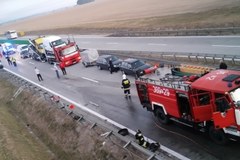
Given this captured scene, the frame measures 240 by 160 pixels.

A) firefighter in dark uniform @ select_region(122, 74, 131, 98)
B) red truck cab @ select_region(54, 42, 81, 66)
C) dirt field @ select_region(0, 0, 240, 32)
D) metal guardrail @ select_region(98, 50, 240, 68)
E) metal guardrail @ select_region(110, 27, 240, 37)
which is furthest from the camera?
dirt field @ select_region(0, 0, 240, 32)

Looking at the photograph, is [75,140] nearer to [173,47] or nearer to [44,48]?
[173,47]

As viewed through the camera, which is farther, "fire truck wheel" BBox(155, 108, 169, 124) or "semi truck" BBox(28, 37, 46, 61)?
"semi truck" BBox(28, 37, 46, 61)

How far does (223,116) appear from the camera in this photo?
13.2 meters

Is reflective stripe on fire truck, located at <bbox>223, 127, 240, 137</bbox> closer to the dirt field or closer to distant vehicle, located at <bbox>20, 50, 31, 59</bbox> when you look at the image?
the dirt field

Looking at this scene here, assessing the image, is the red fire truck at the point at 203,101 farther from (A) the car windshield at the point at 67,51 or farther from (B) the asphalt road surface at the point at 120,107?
(A) the car windshield at the point at 67,51

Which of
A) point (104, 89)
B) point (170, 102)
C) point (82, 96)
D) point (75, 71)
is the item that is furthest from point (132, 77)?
point (170, 102)

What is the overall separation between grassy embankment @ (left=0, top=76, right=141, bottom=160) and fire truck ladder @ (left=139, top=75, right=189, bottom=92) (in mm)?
3756

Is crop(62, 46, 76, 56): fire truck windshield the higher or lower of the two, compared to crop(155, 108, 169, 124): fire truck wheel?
higher

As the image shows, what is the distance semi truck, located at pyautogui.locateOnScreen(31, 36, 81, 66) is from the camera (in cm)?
4005

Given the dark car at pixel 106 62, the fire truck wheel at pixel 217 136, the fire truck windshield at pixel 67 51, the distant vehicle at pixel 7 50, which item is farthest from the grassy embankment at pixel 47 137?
the distant vehicle at pixel 7 50

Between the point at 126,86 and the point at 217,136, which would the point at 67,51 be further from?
the point at 217,136

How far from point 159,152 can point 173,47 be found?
24.5 m

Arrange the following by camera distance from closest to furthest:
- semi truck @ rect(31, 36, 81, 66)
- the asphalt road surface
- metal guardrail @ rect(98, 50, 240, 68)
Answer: the asphalt road surface, metal guardrail @ rect(98, 50, 240, 68), semi truck @ rect(31, 36, 81, 66)

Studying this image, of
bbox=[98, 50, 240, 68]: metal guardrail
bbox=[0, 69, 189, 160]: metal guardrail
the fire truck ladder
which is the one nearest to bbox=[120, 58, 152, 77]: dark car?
bbox=[98, 50, 240, 68]: metal guardrail
